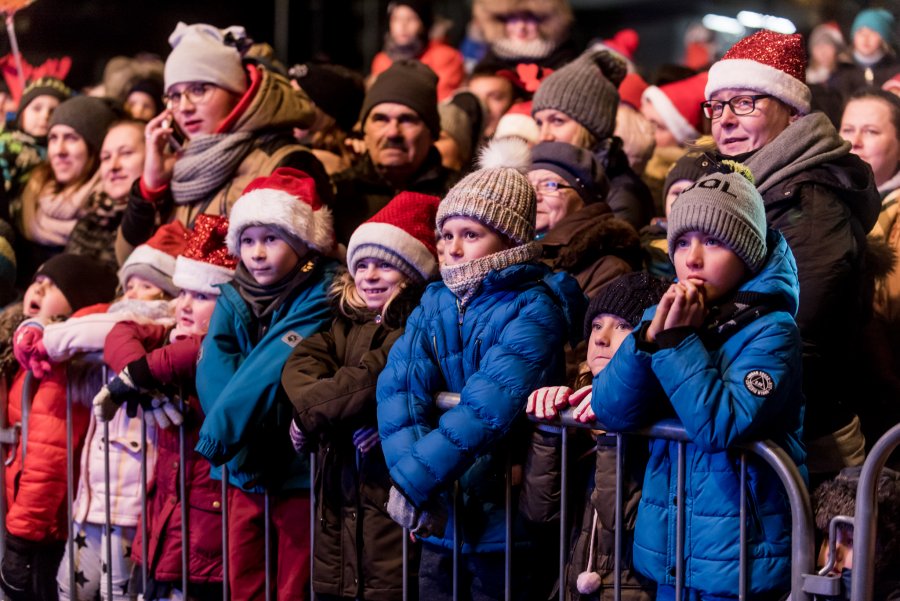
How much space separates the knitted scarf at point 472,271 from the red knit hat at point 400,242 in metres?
0.44

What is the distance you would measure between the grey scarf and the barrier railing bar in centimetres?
111

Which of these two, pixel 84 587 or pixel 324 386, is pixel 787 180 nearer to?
pixel 324 386

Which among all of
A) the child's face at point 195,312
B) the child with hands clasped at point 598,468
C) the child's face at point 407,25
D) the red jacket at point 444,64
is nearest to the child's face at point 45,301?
the child's face at point 195,312

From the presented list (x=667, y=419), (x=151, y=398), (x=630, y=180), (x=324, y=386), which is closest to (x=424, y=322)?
(x=324, y=386)

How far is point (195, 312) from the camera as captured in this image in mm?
5355

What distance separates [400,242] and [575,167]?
0.93m

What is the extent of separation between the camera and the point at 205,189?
19.8 ft

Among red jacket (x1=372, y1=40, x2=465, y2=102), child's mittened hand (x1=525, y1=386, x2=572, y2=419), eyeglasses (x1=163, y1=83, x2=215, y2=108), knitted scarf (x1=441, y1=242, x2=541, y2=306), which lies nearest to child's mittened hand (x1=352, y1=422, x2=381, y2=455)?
knitted scarf (x1=441, y1=242, x2=541, y2=306)

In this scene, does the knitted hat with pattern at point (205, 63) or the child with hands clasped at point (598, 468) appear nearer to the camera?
the child with hands clasped at point (598, 468)

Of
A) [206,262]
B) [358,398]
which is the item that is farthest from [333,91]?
[358,398]

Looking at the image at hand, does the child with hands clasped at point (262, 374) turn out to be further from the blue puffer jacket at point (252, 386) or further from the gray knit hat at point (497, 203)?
the gray knit hat at point (497, 203)

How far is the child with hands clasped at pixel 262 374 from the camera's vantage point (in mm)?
4797

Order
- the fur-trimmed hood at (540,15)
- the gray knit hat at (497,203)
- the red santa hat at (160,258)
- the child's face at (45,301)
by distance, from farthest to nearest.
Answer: the fur-trimmed hood at (540,15)
the child's face at (45,301)
the red santa hat at (160,258)
the gray knit hat at (497,203)

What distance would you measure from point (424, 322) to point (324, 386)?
42 cm
